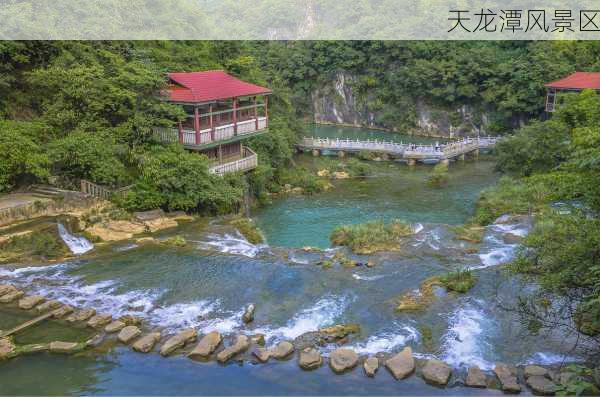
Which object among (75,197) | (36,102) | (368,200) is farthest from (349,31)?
(75,197)

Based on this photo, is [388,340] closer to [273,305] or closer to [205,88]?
[273,305]

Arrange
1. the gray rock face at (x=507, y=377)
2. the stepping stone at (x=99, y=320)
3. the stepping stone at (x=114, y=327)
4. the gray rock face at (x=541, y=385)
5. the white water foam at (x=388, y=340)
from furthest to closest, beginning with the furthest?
1. the stepping stone at (x=99, y=320)
2. the stepping stone at (x=114, y=327)
3. the white water foam at (x=388, y=340)
4. the gray rock face at (x=507, y=377)
5. the gray rock face at (x=541, y=385)

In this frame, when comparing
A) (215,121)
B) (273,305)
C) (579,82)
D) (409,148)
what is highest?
(579,82)

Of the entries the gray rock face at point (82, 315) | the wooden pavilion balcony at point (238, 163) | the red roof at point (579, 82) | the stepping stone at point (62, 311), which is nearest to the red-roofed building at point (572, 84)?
the red roof at point (579, 82)

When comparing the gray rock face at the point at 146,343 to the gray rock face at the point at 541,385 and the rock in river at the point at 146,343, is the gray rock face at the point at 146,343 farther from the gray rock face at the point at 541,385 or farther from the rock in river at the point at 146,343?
the gray rock face at the point at 541,385

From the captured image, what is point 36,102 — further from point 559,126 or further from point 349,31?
point 349,31

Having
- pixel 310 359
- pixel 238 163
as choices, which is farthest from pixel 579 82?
pixel 310 359
